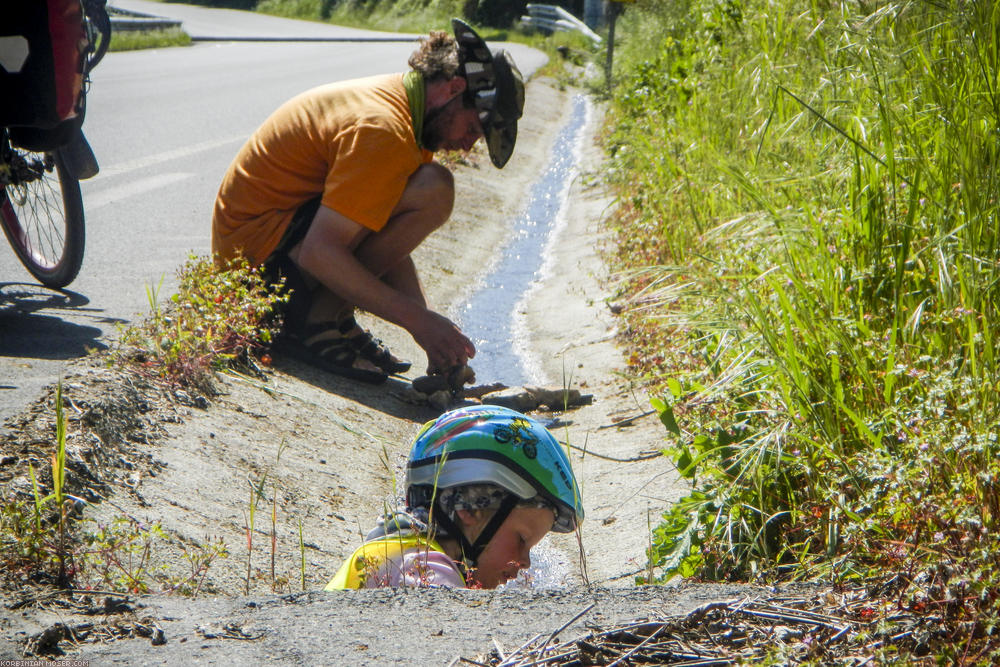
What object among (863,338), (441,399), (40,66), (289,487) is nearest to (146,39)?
(40,66)

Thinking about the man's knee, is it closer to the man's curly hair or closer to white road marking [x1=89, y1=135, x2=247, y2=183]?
the man's curly hair

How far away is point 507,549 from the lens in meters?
2.53

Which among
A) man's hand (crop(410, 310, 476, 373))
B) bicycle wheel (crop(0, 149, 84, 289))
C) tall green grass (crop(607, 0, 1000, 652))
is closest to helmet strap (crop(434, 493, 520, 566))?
tall green grass (crop(607, 0, 1000, 652))

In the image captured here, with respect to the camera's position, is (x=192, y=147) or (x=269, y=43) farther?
(x=269, y=43)

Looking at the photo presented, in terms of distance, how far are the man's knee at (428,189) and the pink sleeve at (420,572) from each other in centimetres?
204

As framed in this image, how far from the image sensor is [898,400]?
2268 millimetres

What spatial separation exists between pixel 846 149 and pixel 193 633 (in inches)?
89.4

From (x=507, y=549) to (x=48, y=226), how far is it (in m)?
3.17

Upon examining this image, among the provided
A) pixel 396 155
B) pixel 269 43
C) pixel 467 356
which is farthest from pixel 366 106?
pixel 269 43

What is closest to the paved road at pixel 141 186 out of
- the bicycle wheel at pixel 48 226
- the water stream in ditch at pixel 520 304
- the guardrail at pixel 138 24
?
the bicycle wheel at pixel 48 226

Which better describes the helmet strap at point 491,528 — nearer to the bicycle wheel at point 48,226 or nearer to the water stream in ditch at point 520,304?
the water stream in ditch at point 520,304

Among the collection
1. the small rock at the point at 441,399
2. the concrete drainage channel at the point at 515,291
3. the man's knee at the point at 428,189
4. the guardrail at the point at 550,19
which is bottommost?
the concrete drainage channel at the point at 515,291

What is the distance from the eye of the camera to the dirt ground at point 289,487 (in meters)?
1.87

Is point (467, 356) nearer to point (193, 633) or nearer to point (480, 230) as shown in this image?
point (193, 633)
